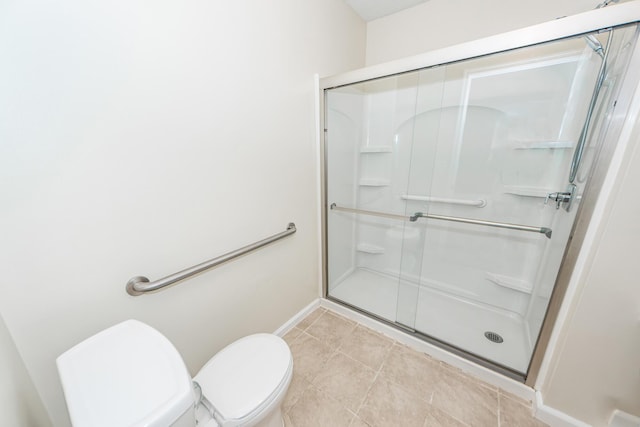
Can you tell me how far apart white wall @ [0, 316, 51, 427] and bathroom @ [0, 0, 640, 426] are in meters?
0.02

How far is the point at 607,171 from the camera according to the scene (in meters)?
0.92

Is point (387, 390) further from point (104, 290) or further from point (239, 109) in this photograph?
point (239, 109)

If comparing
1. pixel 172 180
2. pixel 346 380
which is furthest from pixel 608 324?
pixel 172 180

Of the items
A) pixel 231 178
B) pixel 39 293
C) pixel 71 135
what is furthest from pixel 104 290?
pixel 231 178

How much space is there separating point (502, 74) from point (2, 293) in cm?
269

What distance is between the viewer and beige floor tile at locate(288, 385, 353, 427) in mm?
1176

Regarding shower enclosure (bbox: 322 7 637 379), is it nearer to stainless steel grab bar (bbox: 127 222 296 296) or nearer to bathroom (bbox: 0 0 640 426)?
bathroom (bbox: 0 0 640 426)

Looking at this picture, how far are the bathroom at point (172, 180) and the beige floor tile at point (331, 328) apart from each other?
1.41 ft

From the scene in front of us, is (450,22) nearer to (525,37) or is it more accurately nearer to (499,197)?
(525,37)

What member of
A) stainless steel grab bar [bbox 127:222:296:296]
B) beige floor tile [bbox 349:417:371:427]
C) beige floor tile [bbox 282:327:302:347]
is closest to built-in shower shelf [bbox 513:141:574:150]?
stainless steel grab bar [bbox 127:222:296:296]

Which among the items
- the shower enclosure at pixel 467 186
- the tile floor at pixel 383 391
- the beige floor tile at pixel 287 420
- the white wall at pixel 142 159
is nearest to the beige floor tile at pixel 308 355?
the tile floor at pixel 383 391

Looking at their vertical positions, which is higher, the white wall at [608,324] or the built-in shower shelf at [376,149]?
the built-in shower shelf at [376,149]

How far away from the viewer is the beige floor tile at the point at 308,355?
1452mm

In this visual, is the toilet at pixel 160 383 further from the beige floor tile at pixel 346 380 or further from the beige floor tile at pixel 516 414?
the beige floor tile at pixel 516 414
